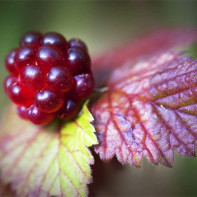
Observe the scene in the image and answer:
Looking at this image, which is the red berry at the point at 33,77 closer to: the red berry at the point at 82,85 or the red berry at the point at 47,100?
the red berry at the point at 47,100

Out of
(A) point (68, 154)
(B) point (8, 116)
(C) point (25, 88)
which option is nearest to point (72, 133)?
(A) point (68, 154)

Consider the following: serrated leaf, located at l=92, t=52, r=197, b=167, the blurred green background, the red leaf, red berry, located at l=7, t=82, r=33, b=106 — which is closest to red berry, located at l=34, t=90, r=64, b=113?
red berry, located at l=7, t=82, r=33, b=106

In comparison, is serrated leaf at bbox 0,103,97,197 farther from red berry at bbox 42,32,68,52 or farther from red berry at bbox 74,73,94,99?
red berry at bbox 42,32,68,52

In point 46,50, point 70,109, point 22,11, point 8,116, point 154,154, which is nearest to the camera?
point 154,154

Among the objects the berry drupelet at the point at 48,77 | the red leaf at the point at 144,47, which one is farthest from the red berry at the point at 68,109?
the red leaf at the point at 144,47

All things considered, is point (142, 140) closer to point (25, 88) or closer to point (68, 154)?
point (68, 154)

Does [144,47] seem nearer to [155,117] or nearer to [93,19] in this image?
[155,117]

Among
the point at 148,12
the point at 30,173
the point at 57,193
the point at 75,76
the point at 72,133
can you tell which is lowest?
the point at 57,193
